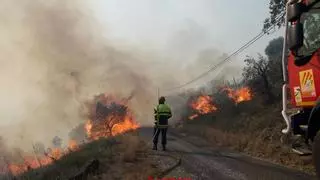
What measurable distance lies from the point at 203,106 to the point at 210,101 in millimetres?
768

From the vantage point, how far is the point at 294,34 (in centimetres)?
627

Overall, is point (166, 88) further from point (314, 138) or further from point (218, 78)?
point (314, 138)

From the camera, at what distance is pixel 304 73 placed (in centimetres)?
689

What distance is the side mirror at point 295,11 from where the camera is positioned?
20.5 ft

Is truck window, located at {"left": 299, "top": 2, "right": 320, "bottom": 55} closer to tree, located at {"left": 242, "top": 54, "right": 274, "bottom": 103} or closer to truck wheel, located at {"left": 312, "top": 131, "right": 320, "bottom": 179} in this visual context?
truck wheel, located at {"left": 312, "top": 131, "right": 320, "bottom": 179}

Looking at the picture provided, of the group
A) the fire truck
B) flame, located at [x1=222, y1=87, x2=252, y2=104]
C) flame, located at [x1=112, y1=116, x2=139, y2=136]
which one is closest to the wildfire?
flame, located at [x1=222, y1=87, x2=252, y2=104]

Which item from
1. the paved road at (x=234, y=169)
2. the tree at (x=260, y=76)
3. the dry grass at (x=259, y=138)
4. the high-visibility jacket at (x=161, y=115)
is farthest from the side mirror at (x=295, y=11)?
the tree at (x=260, y=76)

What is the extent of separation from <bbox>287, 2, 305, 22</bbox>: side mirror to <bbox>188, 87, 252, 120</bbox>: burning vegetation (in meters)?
24.6

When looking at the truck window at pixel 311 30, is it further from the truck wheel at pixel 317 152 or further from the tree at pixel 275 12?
the tree at pixel 275 12

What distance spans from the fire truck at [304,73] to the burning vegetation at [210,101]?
23.5 meters

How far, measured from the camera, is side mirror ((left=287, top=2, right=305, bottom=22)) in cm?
625

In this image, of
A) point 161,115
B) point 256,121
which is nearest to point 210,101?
point 256,121

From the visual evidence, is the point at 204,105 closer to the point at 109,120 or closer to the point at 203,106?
the point at 203,106

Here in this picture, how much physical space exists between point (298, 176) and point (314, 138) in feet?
11.2
